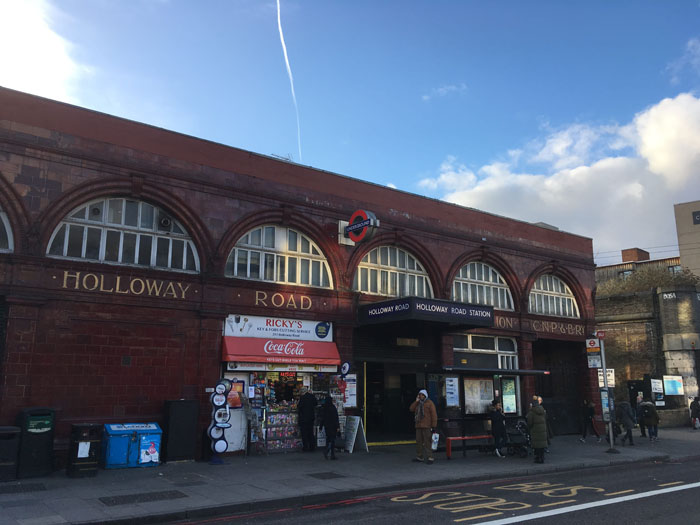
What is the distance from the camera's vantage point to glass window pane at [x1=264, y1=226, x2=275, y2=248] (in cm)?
1818

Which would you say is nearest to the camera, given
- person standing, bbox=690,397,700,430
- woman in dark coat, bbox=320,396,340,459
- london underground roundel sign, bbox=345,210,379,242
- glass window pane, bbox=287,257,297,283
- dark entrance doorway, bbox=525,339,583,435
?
woman in dark coat, bbox=320,396,340,459

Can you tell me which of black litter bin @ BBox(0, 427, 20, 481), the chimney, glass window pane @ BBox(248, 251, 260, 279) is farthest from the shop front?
the chimney

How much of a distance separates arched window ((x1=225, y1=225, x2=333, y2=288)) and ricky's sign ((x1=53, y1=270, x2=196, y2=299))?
1800 millimetres

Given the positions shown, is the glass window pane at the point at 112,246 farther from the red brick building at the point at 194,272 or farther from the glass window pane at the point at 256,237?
the glass window pane at the point at 256,237

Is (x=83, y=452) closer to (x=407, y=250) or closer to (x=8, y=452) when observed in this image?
(x=8, y=452)

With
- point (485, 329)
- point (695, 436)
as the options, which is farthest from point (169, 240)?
point (695, 436)

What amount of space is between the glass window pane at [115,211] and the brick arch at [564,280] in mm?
16783

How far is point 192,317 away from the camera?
52.7 ft

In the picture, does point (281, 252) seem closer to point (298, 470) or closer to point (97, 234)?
point (97, 234)

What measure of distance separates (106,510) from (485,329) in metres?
16.8

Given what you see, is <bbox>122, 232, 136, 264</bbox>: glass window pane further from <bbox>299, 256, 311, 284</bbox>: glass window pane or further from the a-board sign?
the a-board sign

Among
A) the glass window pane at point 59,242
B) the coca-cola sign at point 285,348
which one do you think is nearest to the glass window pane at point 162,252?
the glass window pane at point 59,242

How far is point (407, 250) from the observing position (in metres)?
21.6

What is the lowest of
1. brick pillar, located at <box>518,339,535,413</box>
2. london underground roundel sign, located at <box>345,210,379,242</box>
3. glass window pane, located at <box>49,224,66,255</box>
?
brick pillar, located at <box>518,339,535,413</box>
